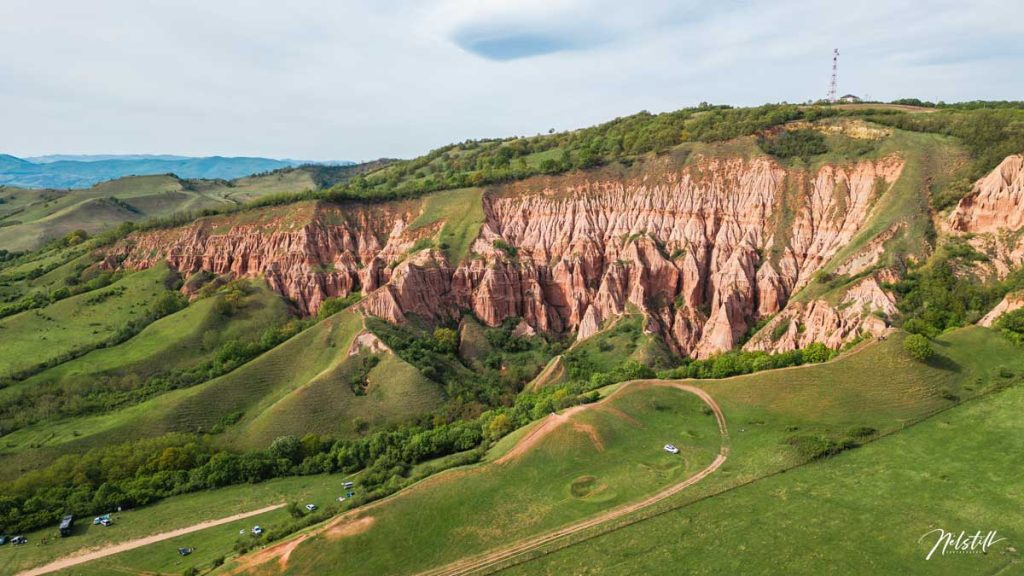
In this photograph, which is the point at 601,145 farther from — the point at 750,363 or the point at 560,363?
the point at 750,363

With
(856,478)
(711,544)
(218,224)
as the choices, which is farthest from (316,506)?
(218,224)

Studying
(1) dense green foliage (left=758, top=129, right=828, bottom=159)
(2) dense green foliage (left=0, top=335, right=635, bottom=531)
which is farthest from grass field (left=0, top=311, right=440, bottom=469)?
(1) dense green foliage (left=758, top=129, right=828, bottom=159)

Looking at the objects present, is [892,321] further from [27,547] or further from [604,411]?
[27,547]

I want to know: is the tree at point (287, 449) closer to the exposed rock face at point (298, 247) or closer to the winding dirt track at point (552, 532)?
the winding dirt track at point (552, 532)

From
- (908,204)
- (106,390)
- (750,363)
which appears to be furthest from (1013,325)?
(106,390)
